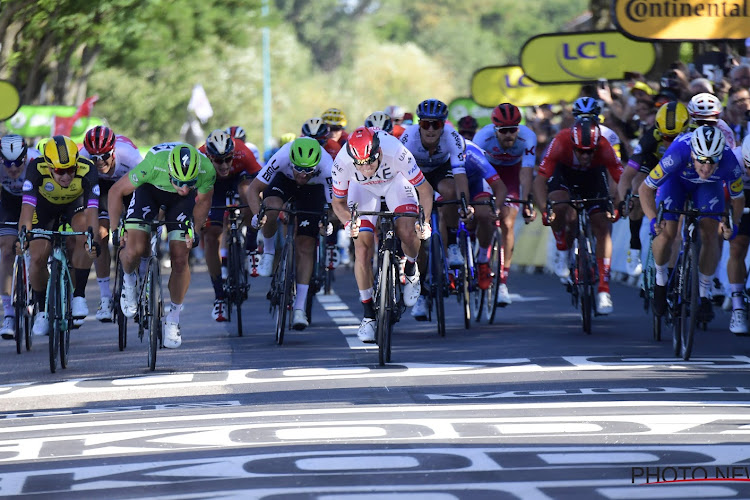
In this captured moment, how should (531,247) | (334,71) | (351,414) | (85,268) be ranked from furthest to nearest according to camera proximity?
(334,71)
(531,247)
(85,268)
(351,414)

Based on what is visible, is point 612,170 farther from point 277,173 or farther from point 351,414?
point 351,414

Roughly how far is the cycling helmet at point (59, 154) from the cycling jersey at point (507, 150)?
4.52 metres

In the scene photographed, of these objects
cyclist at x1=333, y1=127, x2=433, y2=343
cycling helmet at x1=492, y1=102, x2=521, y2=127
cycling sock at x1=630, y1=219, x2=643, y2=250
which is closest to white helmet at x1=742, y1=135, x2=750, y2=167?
cyclist at x1=333, y1=127, x2=433, y2=343

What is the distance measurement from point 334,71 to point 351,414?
106m

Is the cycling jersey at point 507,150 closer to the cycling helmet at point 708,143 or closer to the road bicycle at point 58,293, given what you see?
the cycling helmet at point 708,143

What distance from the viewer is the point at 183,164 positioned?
12391 mm

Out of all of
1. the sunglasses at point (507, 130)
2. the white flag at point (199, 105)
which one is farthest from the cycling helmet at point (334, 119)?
the white flag at point (199, 105)

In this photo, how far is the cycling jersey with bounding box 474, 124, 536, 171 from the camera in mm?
16078

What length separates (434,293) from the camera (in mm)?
14492

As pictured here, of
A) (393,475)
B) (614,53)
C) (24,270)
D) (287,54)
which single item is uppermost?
(287,54)

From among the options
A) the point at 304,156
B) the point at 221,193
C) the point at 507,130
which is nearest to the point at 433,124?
the point at 304,156

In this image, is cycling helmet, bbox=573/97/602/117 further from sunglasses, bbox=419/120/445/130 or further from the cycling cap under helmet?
the cycling cap under helmet

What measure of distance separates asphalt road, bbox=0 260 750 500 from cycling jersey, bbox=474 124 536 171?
1.73 metres

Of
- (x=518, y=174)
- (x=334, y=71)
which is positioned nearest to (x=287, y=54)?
(x=334, y=71)
